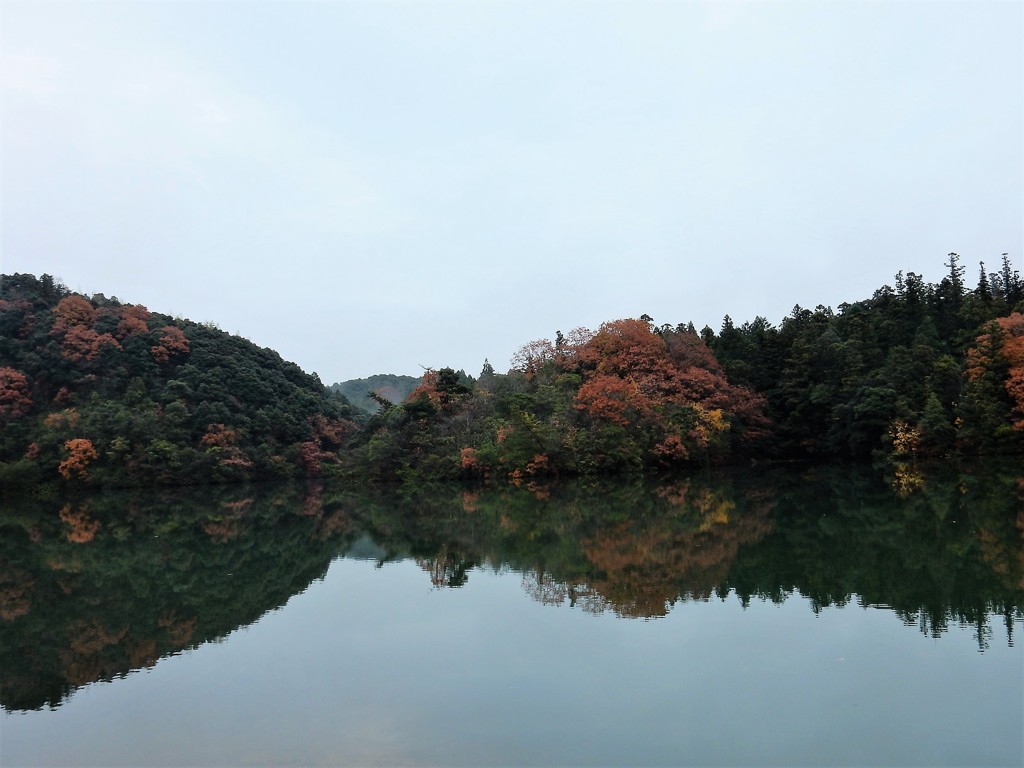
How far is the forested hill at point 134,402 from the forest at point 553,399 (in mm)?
87

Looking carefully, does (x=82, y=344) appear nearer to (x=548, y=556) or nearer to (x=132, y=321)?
(x=132, y=321)

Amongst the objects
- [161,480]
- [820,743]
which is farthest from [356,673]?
[161,480]

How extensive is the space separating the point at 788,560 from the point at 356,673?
579cm

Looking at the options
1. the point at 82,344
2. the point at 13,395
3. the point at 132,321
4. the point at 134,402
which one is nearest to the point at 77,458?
the point at 134,402

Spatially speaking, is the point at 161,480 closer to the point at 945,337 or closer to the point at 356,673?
the point at 356,673

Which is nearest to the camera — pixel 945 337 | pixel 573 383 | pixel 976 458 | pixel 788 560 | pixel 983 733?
pixel 983 733

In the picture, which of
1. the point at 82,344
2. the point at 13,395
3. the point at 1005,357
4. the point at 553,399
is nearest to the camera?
the point at 1005,357

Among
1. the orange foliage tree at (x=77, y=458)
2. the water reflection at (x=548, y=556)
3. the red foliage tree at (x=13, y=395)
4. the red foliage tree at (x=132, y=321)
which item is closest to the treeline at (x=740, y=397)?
the water reflection at (x=548, y=556)

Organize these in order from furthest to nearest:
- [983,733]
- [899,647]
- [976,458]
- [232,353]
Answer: [232,353], [976,458], [899,647], [983,733]

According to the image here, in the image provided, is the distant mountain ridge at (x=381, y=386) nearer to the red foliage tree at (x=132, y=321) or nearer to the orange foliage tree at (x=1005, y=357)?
the red foliage tree at (x=132, y=321)

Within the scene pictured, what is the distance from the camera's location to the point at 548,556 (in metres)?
10.3

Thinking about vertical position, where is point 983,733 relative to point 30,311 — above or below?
below

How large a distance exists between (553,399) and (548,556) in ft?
50.6

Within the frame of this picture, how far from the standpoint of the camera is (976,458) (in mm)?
23719
